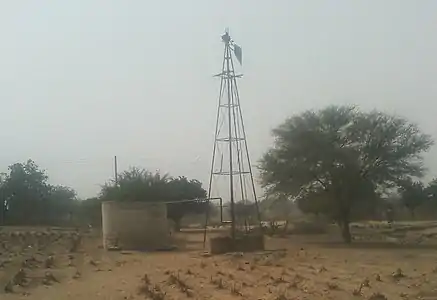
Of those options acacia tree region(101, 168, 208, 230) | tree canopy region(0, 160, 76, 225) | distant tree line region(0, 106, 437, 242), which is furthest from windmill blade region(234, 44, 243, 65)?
tree canopy region(0, 160, 76, 225)

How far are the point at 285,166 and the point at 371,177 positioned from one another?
17.2 feet

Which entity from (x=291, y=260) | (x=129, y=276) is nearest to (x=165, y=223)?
(x=291, y=260)

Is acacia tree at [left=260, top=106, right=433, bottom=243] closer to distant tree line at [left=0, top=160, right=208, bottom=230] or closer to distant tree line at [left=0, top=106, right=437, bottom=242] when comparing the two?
distant tree line at [left=0, top=106, right=437, bottom=242]

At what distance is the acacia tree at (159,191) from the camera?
214 feet

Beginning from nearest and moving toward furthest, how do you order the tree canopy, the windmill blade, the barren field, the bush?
the barren field < the windmill blade < the bush < the tree canopy

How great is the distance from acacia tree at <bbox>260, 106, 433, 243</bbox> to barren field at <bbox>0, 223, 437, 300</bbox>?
890 cm

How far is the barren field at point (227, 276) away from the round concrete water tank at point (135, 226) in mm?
6883

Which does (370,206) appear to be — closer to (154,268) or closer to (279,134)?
(279,134)

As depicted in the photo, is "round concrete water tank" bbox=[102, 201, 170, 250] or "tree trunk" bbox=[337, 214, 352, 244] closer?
"round concrete water tank" bbox=[102, 201, 170, 250]

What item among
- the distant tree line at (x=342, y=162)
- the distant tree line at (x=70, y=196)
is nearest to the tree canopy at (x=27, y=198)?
the distant tree line at (x=70, y=196)

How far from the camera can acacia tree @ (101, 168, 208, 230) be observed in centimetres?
6538

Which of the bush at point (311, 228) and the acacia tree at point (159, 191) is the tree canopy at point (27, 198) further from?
the bush at point (311, 228)

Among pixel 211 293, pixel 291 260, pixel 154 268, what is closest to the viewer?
pixel 211 293

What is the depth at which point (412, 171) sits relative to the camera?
148 ft
